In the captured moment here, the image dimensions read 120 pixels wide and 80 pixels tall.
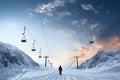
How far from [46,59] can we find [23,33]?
332ft

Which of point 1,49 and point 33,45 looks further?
point 1,49

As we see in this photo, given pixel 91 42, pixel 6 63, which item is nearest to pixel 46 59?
pixel 6 63

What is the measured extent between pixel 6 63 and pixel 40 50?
297 ft

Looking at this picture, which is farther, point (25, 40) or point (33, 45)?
point (33, 45)

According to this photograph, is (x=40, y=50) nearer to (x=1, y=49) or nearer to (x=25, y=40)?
(x=25, y=40)

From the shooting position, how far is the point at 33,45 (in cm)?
5984

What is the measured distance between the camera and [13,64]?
172875 mm

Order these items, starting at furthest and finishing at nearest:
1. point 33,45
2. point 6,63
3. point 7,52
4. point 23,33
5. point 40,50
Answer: point 7,52 < point 6,63 < point 40,50 < point 33,45 < point 23,33

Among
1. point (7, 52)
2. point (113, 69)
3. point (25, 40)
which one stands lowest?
point (113, 69)

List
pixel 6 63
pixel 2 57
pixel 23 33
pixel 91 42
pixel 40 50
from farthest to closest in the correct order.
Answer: pixel 2 57
pixel 6 63
pixel 40 50
pixel 91 42
pixel 23 33

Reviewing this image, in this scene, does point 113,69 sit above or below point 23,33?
below

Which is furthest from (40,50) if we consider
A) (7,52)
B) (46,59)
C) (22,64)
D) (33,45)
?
(7,52)

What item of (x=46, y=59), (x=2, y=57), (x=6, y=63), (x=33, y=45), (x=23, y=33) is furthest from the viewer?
(x=2, y=57)

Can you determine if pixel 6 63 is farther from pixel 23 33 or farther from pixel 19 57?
pixel 23 33
